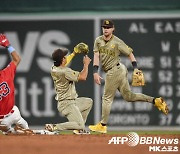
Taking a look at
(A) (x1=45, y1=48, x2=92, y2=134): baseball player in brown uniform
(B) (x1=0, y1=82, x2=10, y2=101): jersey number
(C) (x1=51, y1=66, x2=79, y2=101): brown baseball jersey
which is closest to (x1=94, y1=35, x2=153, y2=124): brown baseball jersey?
(A) (x1=45, y1=48, x2=92, y2=134): baseball player in brown uniform

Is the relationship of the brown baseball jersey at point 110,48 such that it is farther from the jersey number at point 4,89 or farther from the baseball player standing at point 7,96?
the jersey number at point 4,89

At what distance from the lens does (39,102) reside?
16234mm

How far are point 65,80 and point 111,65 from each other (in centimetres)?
90

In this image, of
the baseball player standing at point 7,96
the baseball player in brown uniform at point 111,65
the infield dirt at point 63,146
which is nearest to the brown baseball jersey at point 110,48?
the baseball player in brown uniform at point 111,65

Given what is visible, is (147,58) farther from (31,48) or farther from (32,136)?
(32,136)

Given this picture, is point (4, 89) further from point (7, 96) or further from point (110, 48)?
point (110, 48)

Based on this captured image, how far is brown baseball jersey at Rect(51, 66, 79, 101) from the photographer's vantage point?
11.9 metres

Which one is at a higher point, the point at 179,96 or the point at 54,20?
the point at 54,20

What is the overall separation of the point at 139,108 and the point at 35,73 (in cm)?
243

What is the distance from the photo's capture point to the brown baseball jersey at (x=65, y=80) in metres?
11.9

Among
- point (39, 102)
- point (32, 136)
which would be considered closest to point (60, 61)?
point (32, 136)

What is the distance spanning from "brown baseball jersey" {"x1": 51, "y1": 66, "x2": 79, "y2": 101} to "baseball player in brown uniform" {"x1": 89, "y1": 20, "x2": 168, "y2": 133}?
1.29 ft

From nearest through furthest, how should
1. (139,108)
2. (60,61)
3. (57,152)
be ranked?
(57,152), (60,61), (139,108)

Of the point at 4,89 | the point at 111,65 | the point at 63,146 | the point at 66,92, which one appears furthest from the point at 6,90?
the point at 111,65
